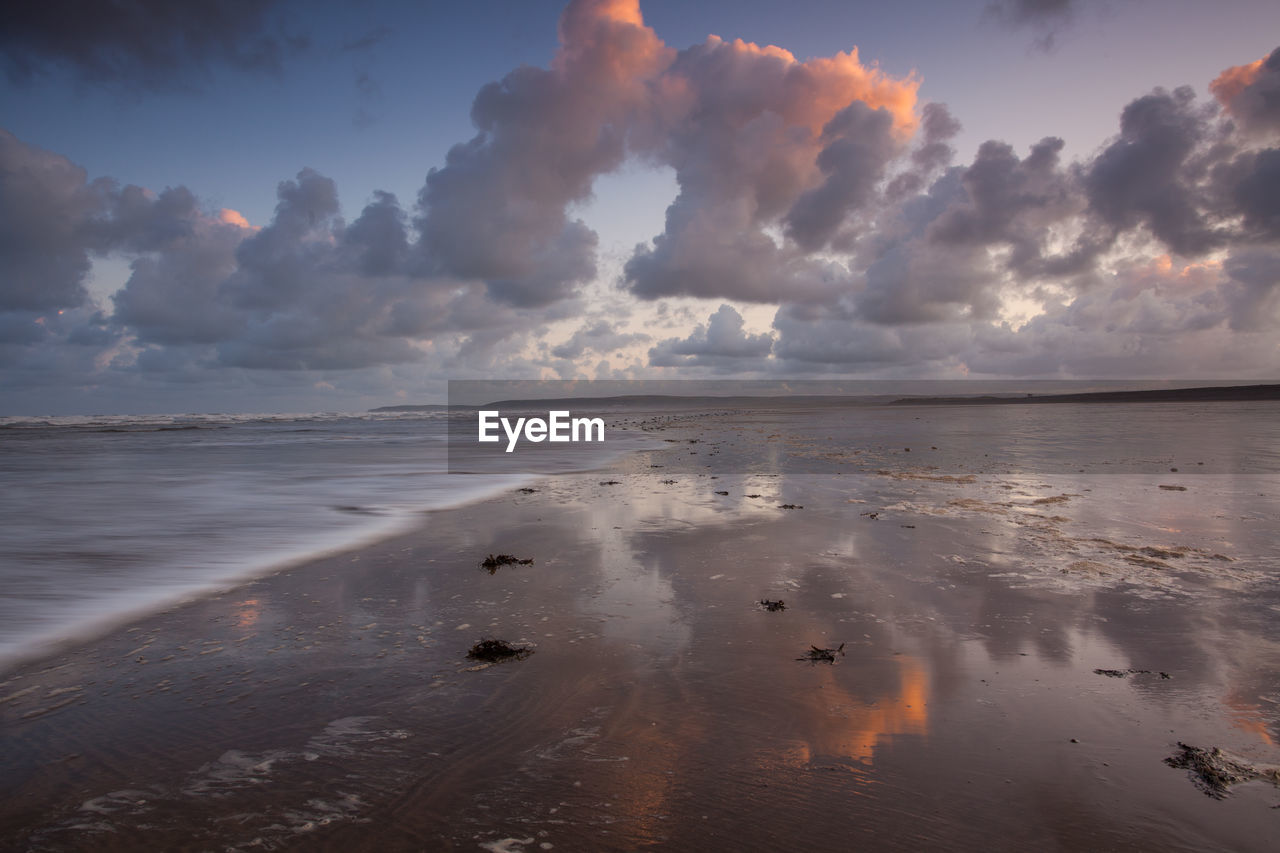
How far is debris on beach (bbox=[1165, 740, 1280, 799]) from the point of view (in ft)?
10.2

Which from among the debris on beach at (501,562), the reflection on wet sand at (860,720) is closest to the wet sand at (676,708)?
the reflection on wet sand at (860,720)

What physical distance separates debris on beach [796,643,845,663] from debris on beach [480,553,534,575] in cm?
379

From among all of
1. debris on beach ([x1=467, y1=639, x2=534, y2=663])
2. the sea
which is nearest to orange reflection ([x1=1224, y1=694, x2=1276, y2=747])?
debris on beach ([x1=467, y1=639, x2=534, y2=663])

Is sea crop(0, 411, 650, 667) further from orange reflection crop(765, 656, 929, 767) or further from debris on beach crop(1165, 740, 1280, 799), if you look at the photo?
debris on beach crop(1165, 740, 1280, 799)

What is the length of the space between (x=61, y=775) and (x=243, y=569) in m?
4.68

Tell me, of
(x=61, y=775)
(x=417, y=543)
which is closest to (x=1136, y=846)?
(x=61, y=775)

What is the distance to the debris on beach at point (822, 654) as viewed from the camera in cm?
468

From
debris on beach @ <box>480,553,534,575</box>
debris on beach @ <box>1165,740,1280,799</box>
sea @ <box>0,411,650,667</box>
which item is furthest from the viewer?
debris on beach @ <box>480,553,534,575</box>

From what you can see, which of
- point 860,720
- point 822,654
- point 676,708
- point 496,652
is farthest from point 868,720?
point 496,652

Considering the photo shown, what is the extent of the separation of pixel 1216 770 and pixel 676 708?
2.75 meters

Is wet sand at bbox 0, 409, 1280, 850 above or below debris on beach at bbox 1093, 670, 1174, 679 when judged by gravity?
below

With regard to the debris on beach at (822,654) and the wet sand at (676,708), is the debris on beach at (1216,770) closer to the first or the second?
the wet sand at (676,708)

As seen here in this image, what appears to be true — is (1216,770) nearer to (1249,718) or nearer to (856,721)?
(1249,718)

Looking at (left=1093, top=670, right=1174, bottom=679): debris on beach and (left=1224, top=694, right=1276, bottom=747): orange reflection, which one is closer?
(left=1224, top=694, right=1276, bottom=747): orange reflection
